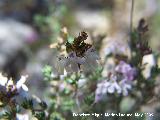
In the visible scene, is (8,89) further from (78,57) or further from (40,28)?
(40,28)

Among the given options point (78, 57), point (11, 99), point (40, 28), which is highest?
point (40, 28)

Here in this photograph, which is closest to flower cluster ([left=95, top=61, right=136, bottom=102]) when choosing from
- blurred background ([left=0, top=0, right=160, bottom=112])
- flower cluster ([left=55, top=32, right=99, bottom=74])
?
flower cluster ([left=55, top=32, right=99, bottom=74])

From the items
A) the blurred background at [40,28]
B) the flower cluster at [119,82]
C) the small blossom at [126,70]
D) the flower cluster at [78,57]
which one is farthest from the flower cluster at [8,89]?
the blurred background at [40,28]

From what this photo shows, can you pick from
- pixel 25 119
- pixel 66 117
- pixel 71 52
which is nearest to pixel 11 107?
pixel 25 119

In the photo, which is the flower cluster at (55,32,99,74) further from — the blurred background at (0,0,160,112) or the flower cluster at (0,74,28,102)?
the blurred background at (0,0,160,112)

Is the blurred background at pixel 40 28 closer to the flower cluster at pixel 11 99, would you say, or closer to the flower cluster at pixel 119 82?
the flower cluster at pixel 119 82

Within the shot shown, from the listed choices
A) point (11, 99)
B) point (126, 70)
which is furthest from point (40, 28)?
point (11, 99)
